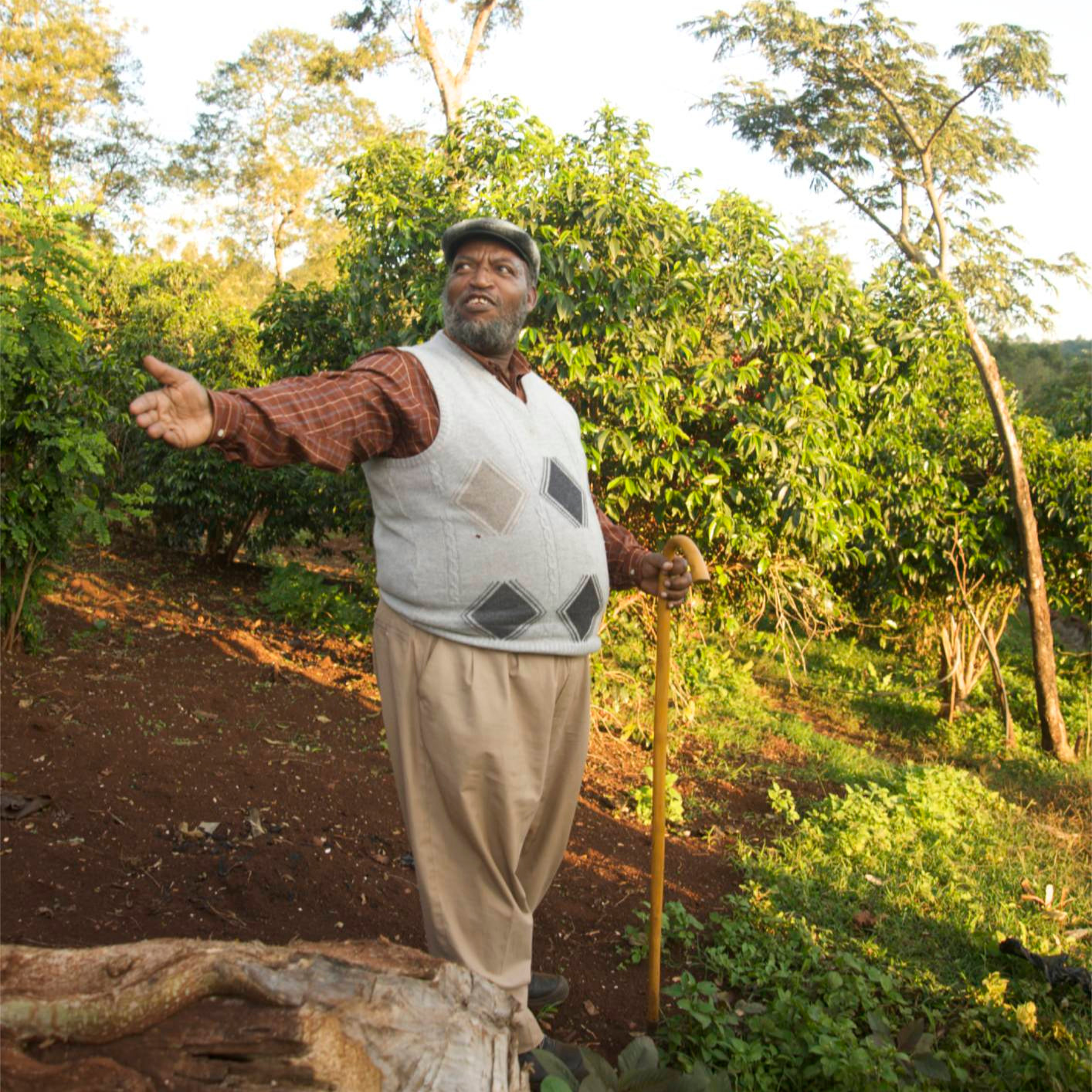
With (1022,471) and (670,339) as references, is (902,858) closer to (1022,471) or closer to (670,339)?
(670,339)

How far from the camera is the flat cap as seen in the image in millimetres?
2557

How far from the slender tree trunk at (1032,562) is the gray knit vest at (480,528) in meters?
5.42

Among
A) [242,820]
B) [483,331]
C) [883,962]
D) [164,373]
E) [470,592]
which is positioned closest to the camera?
[164,373]

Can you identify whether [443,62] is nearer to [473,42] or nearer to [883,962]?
[473,42]

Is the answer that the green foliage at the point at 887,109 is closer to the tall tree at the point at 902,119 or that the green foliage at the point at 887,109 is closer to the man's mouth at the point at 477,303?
the tall tree at the point at 902,119

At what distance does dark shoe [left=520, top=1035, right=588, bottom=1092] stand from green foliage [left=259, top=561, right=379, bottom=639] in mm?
4504

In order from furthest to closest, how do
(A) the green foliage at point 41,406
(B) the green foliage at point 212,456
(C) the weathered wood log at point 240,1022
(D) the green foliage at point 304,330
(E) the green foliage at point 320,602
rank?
1. (B) the green foliage at point 212,456
2. (E) the green foliage at point 320,602
3. (D) the green foliage at point 304,330
4. (A) the green foliage at point 41,406
5. (C) the weathered wood log at point 240,1022

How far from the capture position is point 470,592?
229 centimetres

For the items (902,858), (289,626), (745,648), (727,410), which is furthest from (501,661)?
(745,648)

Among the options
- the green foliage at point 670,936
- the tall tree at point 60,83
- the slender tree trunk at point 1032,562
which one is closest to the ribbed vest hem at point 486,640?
the green foliage at point 670,936

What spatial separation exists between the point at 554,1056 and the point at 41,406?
385 cm

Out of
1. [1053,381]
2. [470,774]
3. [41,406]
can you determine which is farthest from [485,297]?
[1053,381]

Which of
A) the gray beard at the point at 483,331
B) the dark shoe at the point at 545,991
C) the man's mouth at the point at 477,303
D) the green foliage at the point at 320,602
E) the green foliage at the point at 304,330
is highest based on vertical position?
the green foliage at the point at 304,330

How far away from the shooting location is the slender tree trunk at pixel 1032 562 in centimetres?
701
